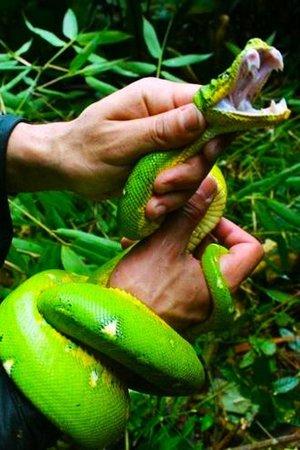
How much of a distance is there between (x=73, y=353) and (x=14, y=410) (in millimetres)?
151

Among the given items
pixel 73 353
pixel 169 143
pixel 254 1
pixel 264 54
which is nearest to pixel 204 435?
pixel 73 353

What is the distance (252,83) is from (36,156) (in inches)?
23.0

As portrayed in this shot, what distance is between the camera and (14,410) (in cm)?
122

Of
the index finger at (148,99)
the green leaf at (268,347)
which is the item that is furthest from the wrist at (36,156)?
the green leaf at (268,347)

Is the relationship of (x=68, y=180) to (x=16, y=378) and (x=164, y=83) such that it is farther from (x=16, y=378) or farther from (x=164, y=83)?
(x=16, y=378)

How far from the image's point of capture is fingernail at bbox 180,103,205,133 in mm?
1189

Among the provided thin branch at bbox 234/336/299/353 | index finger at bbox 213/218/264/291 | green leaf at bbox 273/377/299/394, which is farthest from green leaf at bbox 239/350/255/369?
index finger at bbox 213/218/264/291

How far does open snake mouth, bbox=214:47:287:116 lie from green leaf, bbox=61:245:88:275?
0.75 metres

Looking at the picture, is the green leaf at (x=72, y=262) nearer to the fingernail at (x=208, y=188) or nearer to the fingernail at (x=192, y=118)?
the fingernail at (x=208, y=188)

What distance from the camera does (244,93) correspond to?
1.15m

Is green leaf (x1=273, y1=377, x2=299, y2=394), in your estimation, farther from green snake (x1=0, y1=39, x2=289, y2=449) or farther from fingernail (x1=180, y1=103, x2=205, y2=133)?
fingernail (x1=180, y1=103, x2=205, y2=133)

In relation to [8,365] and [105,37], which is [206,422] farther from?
[105,37]

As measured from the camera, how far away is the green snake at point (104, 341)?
1.17 metres

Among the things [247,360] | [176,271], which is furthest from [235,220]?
[176,271]
